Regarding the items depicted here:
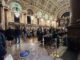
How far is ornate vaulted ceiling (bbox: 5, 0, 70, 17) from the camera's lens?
30630mm

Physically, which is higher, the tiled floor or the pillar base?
the pillar base

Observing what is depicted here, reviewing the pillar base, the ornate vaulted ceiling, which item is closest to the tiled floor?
the pillar base

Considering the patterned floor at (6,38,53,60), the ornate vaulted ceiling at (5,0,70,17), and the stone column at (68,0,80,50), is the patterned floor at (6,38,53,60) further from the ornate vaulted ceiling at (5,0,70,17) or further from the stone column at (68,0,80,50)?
the ornate vaulted ceiling at (5,0,70,17)

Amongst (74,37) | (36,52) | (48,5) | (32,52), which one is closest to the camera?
(74,37)

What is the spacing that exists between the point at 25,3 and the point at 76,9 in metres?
A: 25.8

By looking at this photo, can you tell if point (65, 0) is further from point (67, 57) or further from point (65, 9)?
point (67, 57)

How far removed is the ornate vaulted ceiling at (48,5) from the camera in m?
30.6

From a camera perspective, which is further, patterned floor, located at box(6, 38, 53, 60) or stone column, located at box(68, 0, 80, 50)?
patterned floor, located at box(6, 38, 53, 60)

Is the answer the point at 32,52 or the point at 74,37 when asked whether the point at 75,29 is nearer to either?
the point at 74,37

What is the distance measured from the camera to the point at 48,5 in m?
39.3

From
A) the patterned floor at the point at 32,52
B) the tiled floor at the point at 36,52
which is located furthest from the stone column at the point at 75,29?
the patterned floor at the point at 32,52

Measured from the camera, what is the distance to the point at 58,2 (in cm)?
4188

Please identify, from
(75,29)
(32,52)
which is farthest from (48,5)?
(75,29)

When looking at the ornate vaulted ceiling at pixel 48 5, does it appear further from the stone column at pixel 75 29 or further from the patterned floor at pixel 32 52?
the stone column at pixel 75 29
